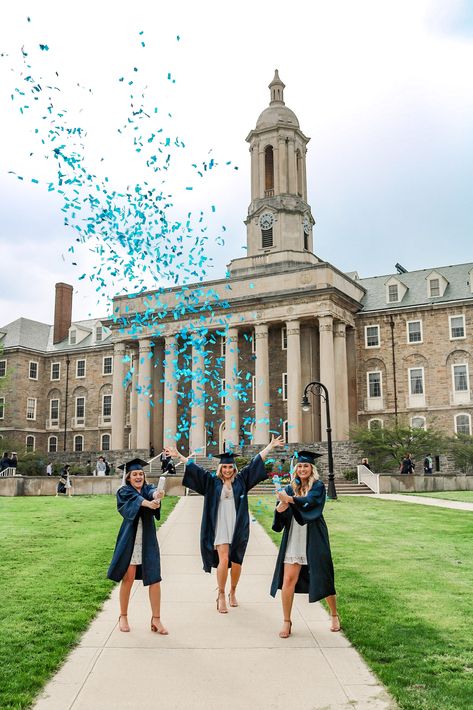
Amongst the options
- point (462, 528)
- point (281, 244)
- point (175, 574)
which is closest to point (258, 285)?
point (281, 244)

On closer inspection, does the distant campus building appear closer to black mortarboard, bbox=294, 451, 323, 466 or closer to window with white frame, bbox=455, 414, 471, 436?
window with white frame, bbox=455, 414, 471, 436

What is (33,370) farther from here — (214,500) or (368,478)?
(214,500)

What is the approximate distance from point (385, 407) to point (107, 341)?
101ft

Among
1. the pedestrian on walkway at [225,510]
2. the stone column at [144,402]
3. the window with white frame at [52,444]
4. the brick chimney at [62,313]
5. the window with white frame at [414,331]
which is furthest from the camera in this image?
the brick chimney at [62,313]

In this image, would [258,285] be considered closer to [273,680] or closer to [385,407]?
[385,407]

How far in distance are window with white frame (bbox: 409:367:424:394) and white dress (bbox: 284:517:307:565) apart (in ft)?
151

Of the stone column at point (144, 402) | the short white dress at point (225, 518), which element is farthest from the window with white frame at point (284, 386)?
the short white dress at point (225, 518)

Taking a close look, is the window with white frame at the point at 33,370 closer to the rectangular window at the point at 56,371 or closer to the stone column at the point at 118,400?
the rectangular window at the point at 56,371

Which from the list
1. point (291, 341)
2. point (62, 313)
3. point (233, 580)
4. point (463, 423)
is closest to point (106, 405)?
point (62, 313)

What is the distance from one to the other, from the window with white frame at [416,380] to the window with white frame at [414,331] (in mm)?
2214

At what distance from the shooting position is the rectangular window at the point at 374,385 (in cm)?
5438

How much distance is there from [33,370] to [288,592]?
67672mm

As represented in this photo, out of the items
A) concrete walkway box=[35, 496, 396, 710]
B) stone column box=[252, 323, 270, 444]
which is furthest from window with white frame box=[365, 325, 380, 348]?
concrete walkway box=[35, 496, 396, 710]

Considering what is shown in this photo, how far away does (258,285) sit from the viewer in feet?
181
